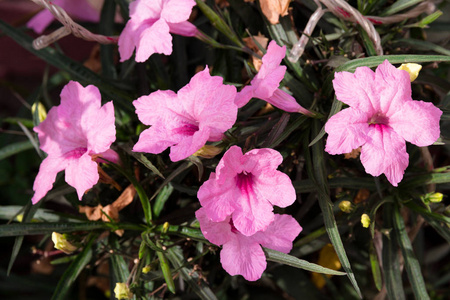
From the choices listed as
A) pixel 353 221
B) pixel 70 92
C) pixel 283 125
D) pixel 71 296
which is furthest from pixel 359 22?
pixel 71 296

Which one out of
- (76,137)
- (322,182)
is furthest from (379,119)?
(76,137)

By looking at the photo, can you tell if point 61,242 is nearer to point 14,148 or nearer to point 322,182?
point 14,148

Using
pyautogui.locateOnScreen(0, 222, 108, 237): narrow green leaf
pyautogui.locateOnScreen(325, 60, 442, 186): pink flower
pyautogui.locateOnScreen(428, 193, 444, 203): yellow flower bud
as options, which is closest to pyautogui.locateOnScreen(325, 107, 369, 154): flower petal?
pyautogui.locateOnScreen(325, 60, 442, 186): pink flower

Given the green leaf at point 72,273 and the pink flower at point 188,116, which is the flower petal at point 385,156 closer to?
the pink flower at point 188,116

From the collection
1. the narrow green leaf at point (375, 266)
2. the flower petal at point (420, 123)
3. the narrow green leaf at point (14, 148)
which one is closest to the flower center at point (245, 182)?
the flower petal at point (420, 123)

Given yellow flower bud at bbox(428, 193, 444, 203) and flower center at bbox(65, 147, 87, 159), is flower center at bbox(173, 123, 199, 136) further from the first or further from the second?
yellow flower bud at bbox(428, 193, 444, 203)
